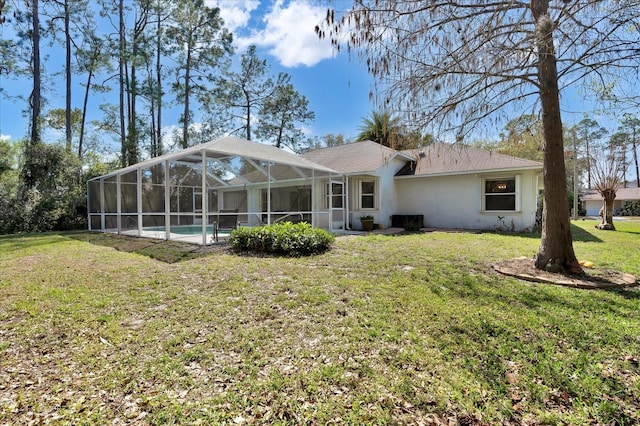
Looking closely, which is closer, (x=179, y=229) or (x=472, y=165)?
(x=472, y=165)

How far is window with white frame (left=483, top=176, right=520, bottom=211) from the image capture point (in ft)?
40.0

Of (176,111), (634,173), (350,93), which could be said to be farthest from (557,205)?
(634,173)

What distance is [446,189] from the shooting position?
542 inches

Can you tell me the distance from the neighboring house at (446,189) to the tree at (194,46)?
42.6 ft

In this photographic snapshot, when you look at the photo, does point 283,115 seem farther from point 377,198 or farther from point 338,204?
point 377,198

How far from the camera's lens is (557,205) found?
17.8ft

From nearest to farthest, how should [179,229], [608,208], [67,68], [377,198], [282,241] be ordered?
[282,241] < [179,229] < [608,208] < [377,198] < [67,68]

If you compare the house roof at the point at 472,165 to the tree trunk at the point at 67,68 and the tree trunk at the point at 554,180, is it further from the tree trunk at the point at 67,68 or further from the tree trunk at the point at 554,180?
the tree trunk at the point at 67,68

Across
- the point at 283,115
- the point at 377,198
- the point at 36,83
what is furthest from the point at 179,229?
the point at 283,115

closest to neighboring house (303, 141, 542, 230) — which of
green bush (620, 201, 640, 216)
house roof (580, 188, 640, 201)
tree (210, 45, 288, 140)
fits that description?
tree (210, 45, 288, 140)

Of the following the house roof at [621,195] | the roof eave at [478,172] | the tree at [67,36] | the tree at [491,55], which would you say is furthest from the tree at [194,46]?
the house roof at [621,195]

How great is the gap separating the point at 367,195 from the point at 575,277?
9.38m

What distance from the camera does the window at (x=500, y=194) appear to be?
40.3ft

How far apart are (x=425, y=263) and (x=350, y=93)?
371 cm
